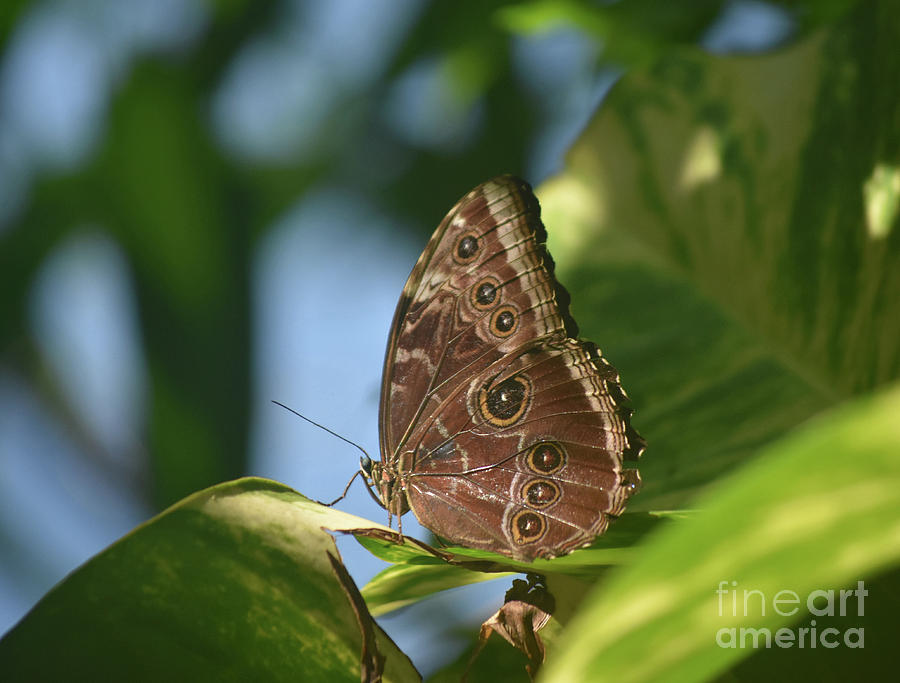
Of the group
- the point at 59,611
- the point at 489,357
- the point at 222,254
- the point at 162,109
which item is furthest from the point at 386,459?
the point at 162,109

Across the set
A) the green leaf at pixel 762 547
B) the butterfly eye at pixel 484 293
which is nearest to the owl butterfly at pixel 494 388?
the butterfly eye at pixel 484 293

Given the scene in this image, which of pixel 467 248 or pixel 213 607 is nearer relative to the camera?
pixel 213 607

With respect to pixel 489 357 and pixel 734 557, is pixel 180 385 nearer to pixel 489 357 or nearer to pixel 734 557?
pixel 489 357

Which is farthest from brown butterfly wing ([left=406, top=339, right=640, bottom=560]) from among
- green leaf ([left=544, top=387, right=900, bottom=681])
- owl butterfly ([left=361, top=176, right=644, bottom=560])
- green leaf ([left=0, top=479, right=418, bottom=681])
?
green leaf ([left=544, top=387, right=900, bottom=681])

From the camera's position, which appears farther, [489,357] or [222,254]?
[222,254]

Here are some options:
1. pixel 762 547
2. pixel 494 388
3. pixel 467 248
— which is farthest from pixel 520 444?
pixel 762 547

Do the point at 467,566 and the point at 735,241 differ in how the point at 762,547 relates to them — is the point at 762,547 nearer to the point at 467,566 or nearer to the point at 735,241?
the point at 467,566

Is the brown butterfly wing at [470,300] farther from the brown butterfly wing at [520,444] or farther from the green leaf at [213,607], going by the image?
the green leaf at [213,607]
